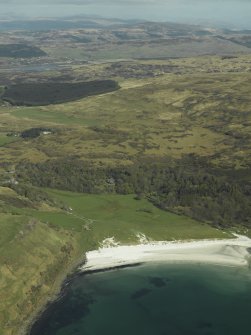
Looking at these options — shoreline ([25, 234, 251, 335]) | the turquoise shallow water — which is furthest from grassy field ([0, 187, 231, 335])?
the turquoise shallow water

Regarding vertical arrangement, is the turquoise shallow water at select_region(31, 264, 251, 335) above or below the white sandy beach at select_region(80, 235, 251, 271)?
above

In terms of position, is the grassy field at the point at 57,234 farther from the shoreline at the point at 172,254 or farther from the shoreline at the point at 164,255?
the shoreline at the point at 172,254

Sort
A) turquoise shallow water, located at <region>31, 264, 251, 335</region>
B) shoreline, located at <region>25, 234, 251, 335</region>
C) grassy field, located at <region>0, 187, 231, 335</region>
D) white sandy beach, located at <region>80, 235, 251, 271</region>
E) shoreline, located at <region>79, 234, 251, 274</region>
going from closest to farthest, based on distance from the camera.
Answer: turquoise shallow water, located at <region>31, 264, 251, 335</region>, grassy field, located at <region>0, 187, 231, 335</region>, shoreline, located at <region>25, 234, 251, 335</region>, shoreline, located at <region>79, 234, 251, 274</region>, white sandy beach, located at <region>80, 235, 251, 271</region>

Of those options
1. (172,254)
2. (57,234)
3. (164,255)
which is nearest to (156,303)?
(164,255)

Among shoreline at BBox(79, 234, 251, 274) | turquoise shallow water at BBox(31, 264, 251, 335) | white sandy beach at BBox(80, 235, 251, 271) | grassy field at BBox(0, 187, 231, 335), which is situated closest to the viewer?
turquoise shallow water at BBox(31, 264, 251, 335)

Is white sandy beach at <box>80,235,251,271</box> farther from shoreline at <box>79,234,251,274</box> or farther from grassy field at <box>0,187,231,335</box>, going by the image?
grassy field at <box>0,187,231,335</box>

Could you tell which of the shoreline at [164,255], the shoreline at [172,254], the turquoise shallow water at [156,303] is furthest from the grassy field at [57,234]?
the turquoise shallow water at [156,303]

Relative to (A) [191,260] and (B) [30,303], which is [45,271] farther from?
(A) [191,260]

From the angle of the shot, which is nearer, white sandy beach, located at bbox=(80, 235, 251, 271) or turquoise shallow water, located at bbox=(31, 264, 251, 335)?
turquoise shallow water, located at bbox=(31, 264, 251, 335)
